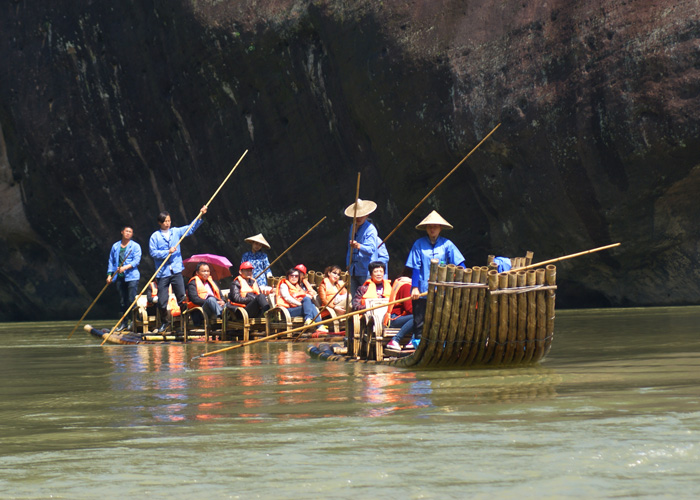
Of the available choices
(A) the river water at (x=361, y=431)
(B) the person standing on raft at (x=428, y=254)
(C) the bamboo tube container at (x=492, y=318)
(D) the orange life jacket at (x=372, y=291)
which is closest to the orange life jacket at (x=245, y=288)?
(D) the orange life jacket at (x=372, y=291)

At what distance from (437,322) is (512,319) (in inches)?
23.5

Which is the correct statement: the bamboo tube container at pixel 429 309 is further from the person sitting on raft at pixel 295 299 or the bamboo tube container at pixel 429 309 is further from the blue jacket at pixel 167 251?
the blue jacket at pixel 167 251

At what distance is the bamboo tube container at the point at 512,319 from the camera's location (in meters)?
8.55

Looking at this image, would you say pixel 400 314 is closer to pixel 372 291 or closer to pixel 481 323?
pixel 481 323

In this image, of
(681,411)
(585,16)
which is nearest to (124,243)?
(585,16)

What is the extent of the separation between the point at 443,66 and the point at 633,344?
1171 centimetres

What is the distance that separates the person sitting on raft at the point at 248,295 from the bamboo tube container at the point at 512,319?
678 centimetres

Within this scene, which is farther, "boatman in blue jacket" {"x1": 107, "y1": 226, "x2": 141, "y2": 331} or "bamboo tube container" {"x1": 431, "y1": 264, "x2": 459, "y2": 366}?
"boatman in blue jacket" {"x1": 107, "y1": 226, "x2": 141, "y2": 331}

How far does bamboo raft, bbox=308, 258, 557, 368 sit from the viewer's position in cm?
855

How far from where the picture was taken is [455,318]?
8.65 m

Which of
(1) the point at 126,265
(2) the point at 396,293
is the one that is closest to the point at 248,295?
(1) the point at 126,265

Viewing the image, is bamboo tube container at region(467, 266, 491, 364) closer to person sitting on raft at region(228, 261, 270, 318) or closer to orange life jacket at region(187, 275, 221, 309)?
person sitting on raft at region(228, 261, 270, 318)

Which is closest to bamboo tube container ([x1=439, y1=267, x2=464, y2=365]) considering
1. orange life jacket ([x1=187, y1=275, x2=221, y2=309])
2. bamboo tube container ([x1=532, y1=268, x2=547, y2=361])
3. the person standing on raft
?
bamboo tube container ([x1=532, y1=268, x2=547, y2=361])

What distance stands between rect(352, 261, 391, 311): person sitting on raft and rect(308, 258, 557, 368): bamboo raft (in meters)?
3.36
